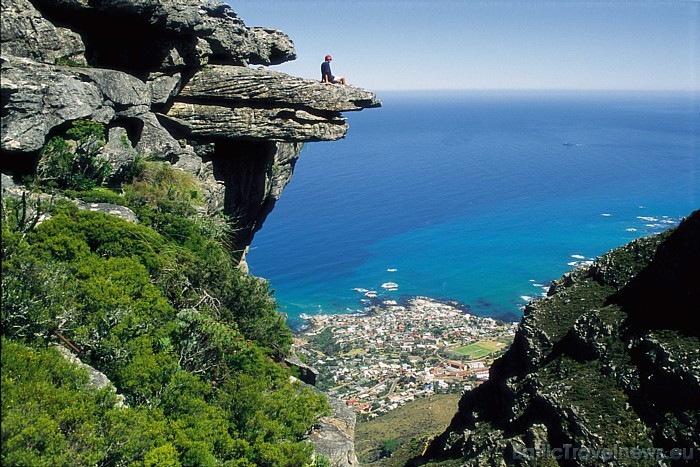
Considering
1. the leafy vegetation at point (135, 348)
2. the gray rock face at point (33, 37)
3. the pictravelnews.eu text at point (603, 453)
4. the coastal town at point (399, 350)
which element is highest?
the gray rock face at point (33, 37)

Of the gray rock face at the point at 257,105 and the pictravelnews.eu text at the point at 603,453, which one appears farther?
the gray rock face at the point at 257,105

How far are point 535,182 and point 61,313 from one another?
107810 millimetres

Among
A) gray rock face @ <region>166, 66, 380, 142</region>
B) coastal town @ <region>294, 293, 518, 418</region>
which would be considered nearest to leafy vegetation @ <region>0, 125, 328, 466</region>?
gray rock face @ <region>166, 66, 380, 142</region>

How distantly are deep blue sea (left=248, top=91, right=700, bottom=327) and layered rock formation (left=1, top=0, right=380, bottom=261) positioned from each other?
36042 mm

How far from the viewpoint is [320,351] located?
1907 inches

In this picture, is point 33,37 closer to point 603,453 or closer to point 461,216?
point 603,453

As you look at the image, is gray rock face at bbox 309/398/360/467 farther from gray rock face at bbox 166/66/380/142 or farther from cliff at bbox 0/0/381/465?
gray rock face at bbox 166/66/380/142

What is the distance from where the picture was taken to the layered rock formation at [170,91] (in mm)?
12219

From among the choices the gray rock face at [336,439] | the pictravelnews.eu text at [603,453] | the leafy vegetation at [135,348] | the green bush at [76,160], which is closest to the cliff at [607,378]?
the pictravelnews.eu text at [603,453]

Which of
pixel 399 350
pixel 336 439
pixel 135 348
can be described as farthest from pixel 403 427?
pixel 135 348

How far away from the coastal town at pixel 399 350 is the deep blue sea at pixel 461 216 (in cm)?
330

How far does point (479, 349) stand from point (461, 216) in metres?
42.3

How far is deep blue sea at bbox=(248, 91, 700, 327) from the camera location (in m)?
64.6

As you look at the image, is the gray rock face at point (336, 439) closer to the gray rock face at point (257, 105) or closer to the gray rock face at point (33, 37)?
the gray rock face at point (33, 37)
